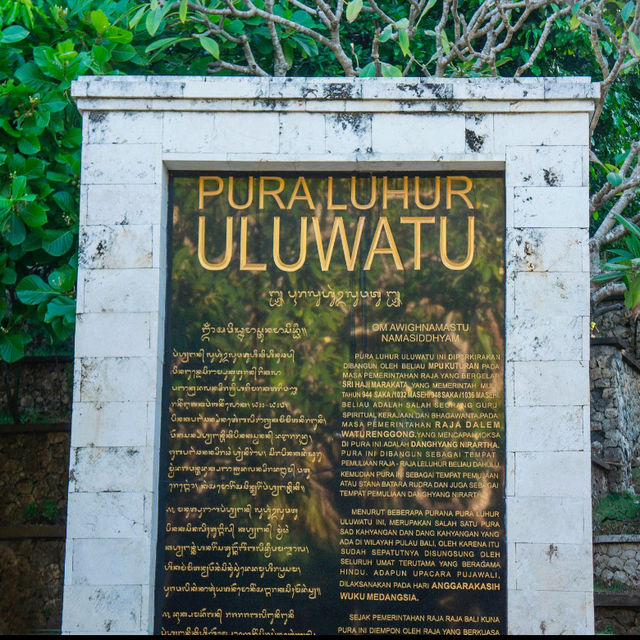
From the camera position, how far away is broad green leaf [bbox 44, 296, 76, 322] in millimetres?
8477

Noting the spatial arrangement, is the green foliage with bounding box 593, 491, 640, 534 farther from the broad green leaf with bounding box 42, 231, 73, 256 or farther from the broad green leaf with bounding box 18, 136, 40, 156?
the broad green leaf with bounding box 18, 136, 40, 156

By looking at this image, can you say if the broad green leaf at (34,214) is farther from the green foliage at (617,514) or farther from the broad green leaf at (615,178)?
the green foliage at (617,514)

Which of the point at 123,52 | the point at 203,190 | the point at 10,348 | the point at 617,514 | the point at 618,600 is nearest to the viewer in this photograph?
the point at 203,190

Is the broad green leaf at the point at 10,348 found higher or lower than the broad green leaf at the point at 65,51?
lower

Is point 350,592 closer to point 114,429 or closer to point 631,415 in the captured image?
point 114,429

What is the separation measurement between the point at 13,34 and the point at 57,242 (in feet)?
6.49

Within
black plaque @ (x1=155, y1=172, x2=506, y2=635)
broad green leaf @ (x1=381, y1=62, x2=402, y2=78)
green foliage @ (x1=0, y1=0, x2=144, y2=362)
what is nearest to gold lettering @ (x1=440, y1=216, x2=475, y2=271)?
black plaque @ (x1=155, y1=172, x2=506, y2=635)

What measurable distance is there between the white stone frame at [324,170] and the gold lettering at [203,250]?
29cm

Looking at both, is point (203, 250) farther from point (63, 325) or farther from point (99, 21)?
point (99, 21)

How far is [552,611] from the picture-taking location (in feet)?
22.2

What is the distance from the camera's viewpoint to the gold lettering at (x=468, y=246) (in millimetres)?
7332

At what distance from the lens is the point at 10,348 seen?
9.20m

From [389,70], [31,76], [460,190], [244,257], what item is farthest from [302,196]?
[31,76]

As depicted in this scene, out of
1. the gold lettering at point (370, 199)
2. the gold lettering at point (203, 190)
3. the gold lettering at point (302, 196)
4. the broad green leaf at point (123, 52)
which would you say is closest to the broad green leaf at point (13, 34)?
the broad green leaf at point (123, 52)
